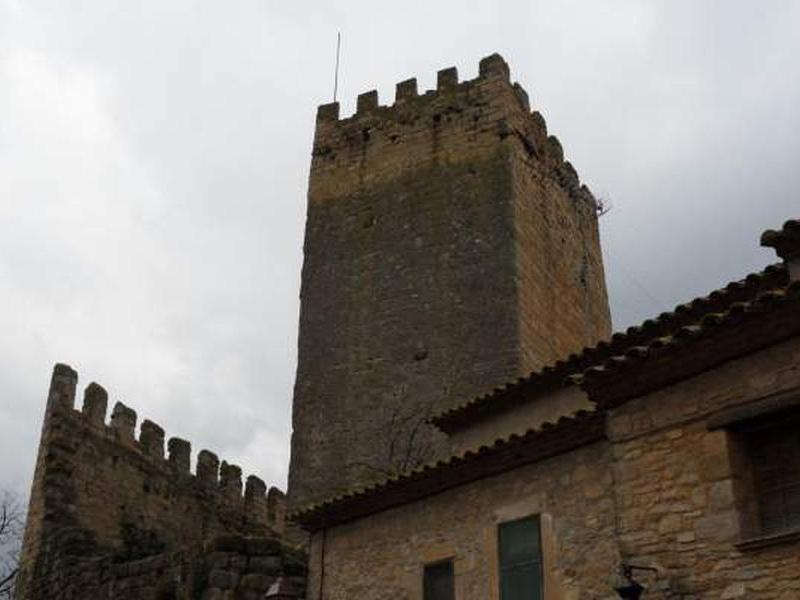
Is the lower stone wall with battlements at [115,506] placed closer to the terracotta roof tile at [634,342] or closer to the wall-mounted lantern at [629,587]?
the terracotta roof tile at [634,342]

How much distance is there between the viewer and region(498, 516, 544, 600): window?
30.2ft

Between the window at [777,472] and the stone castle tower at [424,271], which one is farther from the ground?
the stone castle tower at [424,271]

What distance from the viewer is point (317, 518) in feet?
38.0

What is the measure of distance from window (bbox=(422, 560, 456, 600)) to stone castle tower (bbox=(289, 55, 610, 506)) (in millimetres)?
5158

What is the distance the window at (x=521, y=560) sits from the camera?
30.2ft

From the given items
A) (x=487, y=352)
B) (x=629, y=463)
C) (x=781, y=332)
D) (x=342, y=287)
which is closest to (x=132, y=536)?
(x=342, y=287)

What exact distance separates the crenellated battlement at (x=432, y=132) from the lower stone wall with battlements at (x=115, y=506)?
5.50 metres

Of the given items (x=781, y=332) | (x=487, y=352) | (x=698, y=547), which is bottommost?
(x=698, y=547)

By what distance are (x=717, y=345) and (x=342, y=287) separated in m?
10.5

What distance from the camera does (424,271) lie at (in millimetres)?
17125

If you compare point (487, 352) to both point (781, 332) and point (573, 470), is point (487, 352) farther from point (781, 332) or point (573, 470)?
point (781, 332)

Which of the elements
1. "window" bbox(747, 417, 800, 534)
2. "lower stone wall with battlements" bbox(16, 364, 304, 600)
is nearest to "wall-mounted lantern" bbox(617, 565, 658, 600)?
"window" bbox(747, 417, 800, 534)

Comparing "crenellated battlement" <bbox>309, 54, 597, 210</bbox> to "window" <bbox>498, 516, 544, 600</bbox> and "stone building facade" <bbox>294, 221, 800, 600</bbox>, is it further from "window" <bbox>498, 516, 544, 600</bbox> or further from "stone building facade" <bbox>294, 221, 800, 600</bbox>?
"window" <bbox>498, 516, 544, 600</bbox>

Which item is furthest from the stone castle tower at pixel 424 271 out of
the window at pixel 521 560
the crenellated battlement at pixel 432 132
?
the window at pixel 521 560
